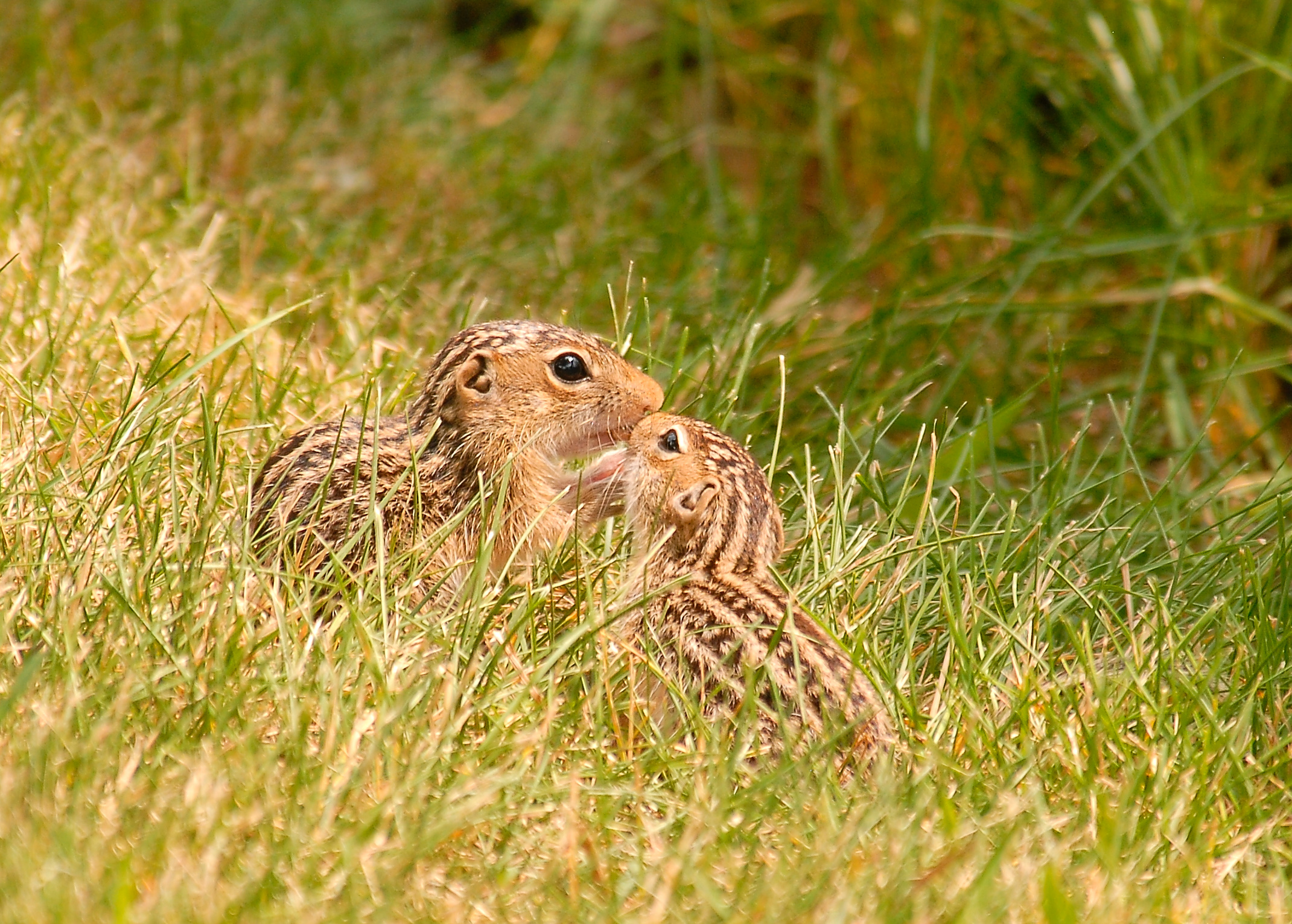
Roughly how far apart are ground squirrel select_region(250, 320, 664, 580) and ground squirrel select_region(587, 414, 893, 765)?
0.15 metres

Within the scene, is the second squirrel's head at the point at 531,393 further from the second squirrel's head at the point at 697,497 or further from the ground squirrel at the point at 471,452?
the second squirrel's head at the point at 697,497

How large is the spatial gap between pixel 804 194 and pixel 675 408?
14.6 feet

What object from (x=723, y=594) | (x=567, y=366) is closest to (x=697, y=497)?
(x=723, y=594)

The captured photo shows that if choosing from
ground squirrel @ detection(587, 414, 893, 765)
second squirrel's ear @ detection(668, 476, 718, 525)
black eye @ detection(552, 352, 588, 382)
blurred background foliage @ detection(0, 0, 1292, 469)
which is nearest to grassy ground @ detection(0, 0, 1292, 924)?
blurred background foliage @ detection(0, 0, 1292, 469)

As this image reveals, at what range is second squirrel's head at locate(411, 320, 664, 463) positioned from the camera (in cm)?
468

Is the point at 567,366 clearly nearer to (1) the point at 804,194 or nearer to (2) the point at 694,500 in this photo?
(2) the point at 694,500

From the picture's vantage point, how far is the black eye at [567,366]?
4.82 m

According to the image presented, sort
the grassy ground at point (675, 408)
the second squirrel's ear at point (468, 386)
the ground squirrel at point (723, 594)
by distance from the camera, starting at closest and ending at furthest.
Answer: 1. the grassy ground at point (675, 408)
2. the ground squirrel at point (723, 594)
3. the second squirrel's ear at point (468, 386)

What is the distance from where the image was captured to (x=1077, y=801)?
11.6ft

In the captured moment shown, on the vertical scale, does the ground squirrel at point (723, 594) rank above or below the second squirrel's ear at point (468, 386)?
below

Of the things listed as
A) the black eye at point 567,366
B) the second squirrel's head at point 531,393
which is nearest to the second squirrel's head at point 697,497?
the second squirrel's head at point 531,393

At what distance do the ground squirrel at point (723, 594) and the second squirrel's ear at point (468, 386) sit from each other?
0.43 m

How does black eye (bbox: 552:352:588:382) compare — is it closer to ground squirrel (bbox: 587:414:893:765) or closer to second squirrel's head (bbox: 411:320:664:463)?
second squirrel's head (bbox: 411:320:664:463)

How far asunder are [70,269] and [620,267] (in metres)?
2.42
